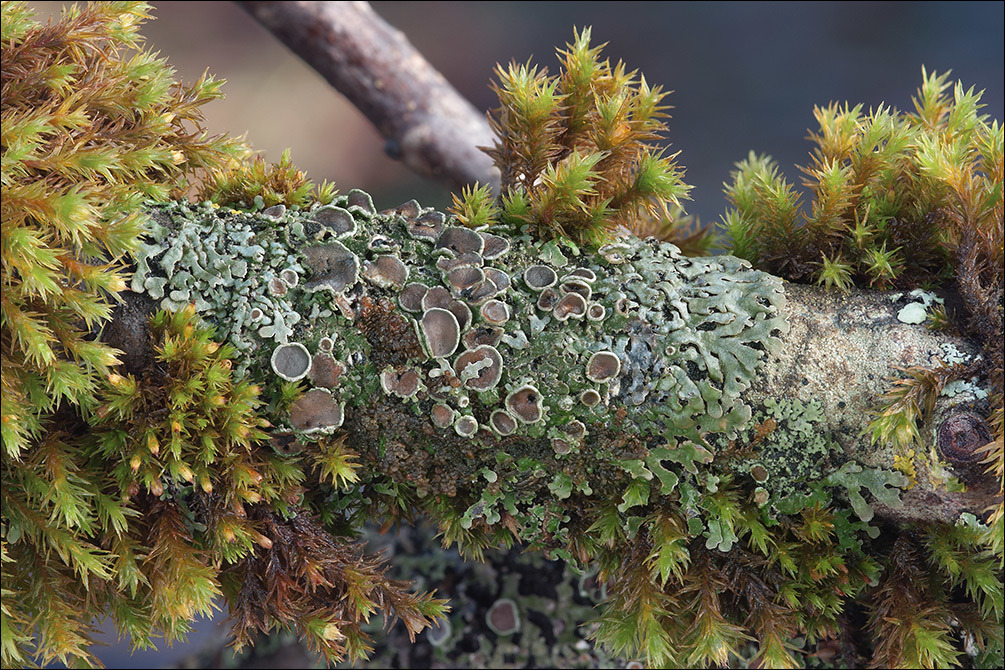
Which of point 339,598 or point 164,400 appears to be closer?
point 164,400

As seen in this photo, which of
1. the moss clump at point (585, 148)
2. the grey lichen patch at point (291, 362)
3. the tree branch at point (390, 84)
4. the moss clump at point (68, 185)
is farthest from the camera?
the tree branch at point (390, 84)

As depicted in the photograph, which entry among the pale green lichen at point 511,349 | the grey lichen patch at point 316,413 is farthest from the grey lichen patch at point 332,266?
the grey lichen patch at point 316,413

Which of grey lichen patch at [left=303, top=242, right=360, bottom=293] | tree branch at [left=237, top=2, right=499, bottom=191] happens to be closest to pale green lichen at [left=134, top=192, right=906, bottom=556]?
grey lichen patch at [left=303, top=242, right=360, bottom=293]

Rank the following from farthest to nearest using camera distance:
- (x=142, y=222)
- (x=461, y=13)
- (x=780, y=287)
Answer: (x=461, y=13), (x=780, y=287), (x=142, y=222)

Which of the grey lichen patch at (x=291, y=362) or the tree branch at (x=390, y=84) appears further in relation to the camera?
the tree branch at (x=390, y=84)

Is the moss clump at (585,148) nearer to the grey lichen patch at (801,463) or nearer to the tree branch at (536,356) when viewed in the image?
the tree branch at (536,356)

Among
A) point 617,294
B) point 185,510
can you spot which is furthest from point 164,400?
point 617,294

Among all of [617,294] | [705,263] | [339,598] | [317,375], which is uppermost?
[705,263]

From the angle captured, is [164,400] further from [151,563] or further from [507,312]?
[507,312]

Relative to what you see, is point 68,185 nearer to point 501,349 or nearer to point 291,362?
point 291,362
